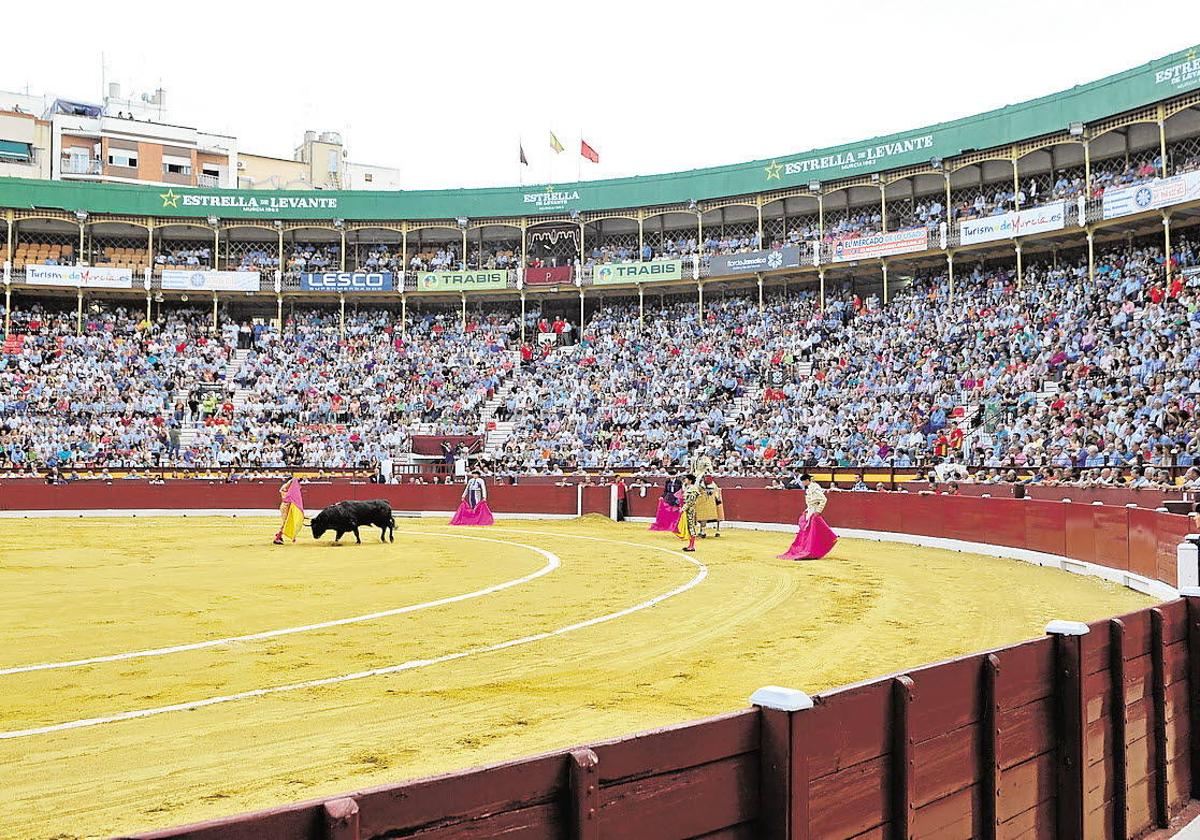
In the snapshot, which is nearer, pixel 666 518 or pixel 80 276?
pixel 666 518

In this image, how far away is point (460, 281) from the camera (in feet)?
157

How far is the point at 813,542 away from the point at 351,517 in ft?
30.5

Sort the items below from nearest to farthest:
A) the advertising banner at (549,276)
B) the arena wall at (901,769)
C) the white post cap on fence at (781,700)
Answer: the arena wall at (901,769)
the white post cap on fence at (781,700)
the advertising banner at (549,276)

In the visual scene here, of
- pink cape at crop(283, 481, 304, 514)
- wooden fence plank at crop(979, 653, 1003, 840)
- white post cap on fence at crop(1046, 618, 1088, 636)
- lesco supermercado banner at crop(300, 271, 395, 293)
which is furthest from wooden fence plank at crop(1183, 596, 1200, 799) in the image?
lesco supermercado banner at crop(300, 271, 395, 293)

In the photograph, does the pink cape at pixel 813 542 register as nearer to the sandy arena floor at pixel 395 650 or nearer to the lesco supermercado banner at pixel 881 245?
the sandy arena floor at pixel 395 650

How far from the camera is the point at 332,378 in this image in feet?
147

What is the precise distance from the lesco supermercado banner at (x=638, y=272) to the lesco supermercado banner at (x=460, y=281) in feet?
15.0

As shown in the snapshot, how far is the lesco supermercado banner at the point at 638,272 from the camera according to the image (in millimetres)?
44812

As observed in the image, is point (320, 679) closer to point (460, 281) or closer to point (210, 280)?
point (460, 281)

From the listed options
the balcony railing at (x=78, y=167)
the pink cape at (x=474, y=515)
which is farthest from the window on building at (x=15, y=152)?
the pink cape at (x=474, y=515)

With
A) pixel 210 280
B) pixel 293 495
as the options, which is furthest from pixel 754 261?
pixel 293 495

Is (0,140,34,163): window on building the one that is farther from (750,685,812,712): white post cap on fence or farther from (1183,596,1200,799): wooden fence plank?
(750,685,812,712): white post cap on fence

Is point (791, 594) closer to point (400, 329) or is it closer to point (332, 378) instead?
point (332, 378)

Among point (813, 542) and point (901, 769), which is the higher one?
point (901, 769)
